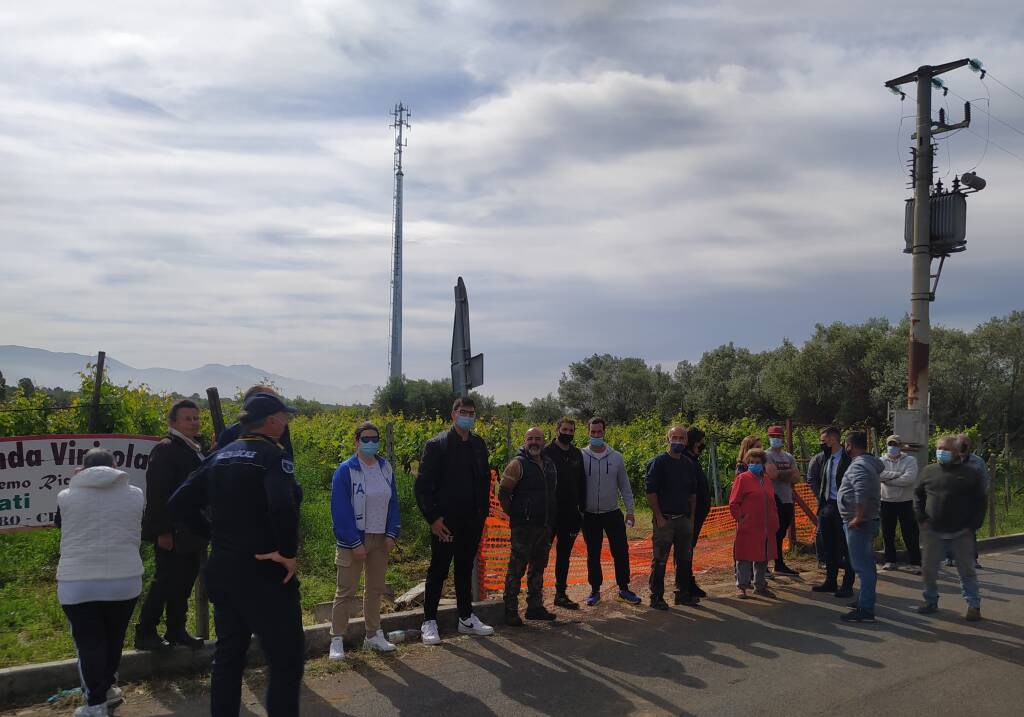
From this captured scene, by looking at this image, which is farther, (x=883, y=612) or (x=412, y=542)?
(x=412, y=542)

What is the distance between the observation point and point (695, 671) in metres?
6.15

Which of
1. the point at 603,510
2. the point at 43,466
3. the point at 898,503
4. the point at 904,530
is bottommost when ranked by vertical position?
the point at 904,530

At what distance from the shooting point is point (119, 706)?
524 centimetres

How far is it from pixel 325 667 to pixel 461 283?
370 cm

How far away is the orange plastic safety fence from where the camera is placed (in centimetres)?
949

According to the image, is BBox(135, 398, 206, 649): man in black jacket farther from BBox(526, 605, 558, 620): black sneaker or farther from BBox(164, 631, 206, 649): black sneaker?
BBox(526, 605, 558, 620): black sneaker

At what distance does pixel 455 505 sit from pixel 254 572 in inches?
118

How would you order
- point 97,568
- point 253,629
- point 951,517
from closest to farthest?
point 253,629 < point 97,568 < point 951,517

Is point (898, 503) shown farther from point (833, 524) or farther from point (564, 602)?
point (564, 602)

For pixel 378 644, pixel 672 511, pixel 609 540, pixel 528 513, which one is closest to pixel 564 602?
pixel 609 540

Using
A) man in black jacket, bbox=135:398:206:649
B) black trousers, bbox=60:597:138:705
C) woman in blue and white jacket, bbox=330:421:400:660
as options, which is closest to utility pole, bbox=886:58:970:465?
woman in blue and white jacket, bbox=330:421:400:660

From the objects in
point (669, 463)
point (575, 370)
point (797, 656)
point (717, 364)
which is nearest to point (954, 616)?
point (797, 656)

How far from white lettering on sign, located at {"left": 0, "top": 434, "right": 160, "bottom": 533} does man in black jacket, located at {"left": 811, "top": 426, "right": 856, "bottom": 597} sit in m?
7.32

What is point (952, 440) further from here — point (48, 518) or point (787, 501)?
point (48, 518)
